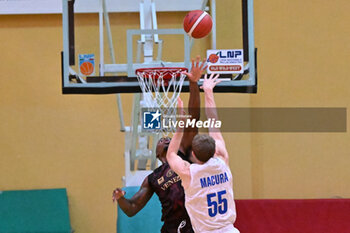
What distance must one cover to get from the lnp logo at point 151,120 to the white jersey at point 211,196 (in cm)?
219

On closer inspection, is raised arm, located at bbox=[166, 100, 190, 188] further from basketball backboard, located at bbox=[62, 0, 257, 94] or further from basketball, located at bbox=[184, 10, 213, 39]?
basketball backboard, located at bbox=[62, 0, 257, 94]

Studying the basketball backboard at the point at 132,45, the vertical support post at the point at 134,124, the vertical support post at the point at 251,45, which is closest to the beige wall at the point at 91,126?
the vertical support post at the point at 134,124

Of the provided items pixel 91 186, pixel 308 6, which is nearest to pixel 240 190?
pixel 91 186

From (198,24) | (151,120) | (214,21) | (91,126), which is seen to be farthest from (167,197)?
(91,126)

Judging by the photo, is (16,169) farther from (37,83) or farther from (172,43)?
(172,43)

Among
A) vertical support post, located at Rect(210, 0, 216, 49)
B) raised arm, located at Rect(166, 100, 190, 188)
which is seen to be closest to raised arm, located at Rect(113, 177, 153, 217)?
raised arm, located at Rect(166, 100, 190, 188)

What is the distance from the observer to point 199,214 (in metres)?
3.68

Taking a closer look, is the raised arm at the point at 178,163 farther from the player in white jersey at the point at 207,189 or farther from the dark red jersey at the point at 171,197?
the dark red jersey at the point at 171,197

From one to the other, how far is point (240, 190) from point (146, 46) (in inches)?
165

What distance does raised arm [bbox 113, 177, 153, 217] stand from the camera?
4.49 m

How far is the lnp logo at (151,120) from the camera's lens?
583cm

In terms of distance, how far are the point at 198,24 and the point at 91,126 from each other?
482 centimetres

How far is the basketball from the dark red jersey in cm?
138

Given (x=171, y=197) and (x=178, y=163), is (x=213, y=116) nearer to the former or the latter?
(x=178, y=163)
